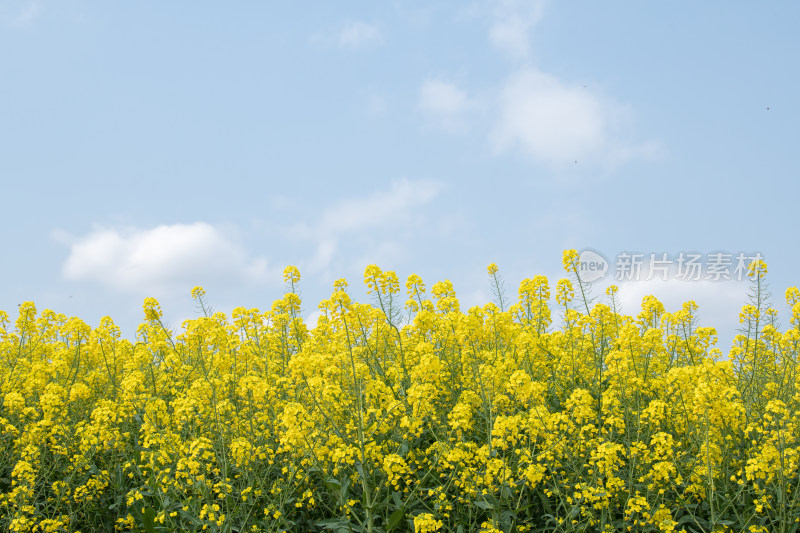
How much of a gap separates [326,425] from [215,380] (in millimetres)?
1457

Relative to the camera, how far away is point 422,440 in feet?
17.9

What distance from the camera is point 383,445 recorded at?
502 centimetres

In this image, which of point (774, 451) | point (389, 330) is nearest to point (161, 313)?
point (389, 330)

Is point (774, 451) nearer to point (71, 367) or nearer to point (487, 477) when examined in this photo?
point (487, 477)

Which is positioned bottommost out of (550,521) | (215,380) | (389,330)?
(550,521)

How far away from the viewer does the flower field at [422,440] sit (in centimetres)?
483

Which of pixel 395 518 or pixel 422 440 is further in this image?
pixel 422 440

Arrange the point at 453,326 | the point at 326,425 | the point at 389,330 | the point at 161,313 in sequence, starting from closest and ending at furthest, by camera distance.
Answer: the point at 326,425 < the point at 453,326 < the point at 389,330 < the point at 161,313

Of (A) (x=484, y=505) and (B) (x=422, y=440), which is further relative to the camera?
(B) (x=422, y=440)

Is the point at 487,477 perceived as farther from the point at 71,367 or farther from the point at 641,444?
the point at 71,367

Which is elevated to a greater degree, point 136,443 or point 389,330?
point 389,330

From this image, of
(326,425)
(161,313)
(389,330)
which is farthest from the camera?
(161,313)

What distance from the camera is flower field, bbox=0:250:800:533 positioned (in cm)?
483

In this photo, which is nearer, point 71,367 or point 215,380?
point 215,380
